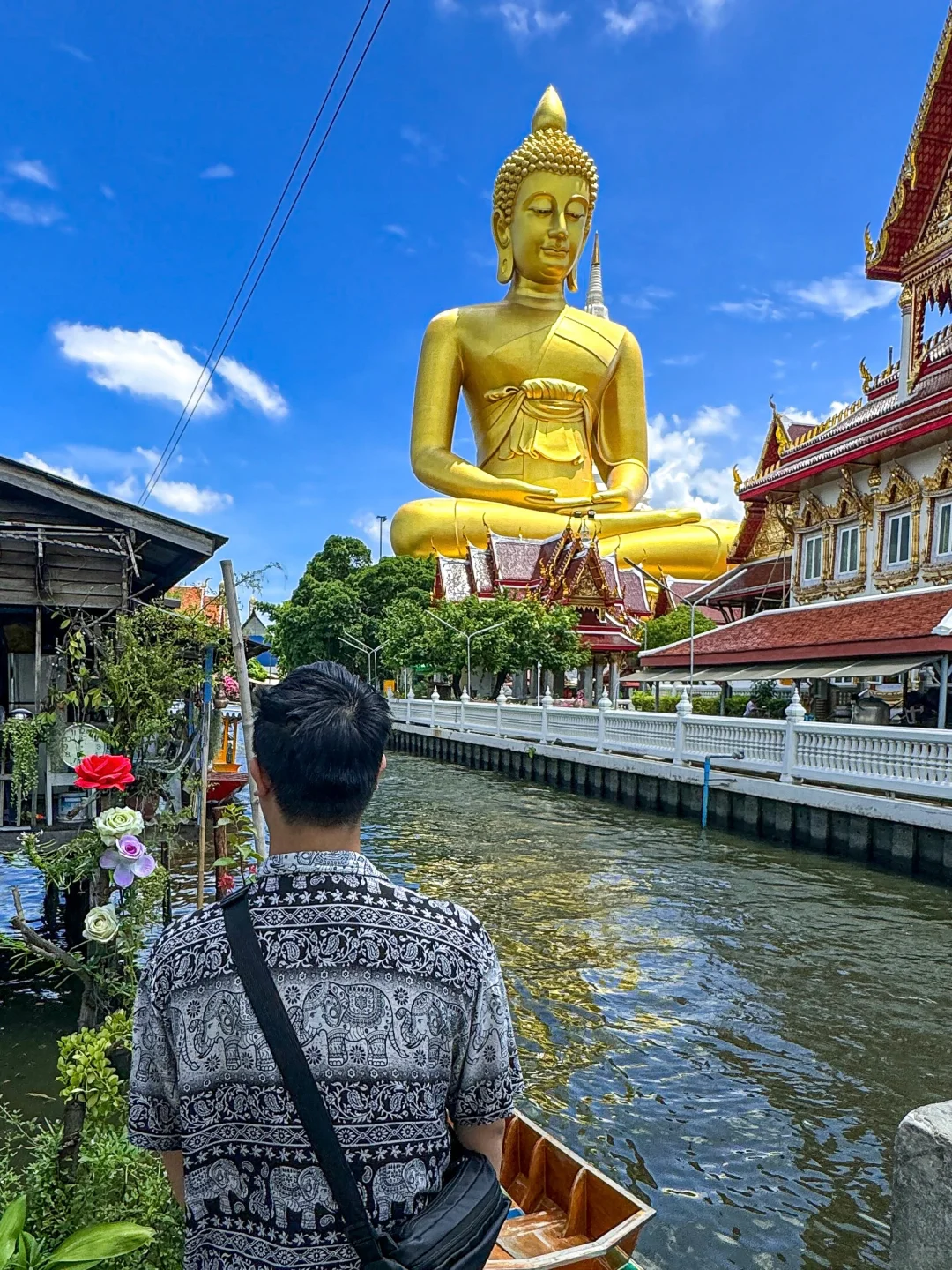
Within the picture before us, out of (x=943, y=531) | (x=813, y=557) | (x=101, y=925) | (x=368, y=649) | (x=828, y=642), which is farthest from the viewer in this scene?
(x=368, y=649)

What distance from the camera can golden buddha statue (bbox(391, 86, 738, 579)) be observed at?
32.3 meters

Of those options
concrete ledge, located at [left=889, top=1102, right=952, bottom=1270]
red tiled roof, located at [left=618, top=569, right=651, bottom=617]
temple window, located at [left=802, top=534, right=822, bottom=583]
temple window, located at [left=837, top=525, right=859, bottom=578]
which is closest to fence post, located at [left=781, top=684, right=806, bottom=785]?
temple window, located at [left=837, top=525, right=859, bottom=578]

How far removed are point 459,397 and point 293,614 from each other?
13966 millimetres

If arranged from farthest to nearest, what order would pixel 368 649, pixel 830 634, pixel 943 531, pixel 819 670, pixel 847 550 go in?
pixel 368 649 → pixel 847 550 → pixel 943 531 → pixel 830 634 → pixel 819 670

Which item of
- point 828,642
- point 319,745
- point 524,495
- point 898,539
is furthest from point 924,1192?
point 524,495

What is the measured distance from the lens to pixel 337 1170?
134cm

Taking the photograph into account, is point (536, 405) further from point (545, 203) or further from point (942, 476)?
point (942, 476)

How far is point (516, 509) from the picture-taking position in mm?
33062

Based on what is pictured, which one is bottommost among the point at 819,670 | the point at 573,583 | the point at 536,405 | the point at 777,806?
the point at 777,806

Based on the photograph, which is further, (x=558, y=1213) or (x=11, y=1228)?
(x=558, y=1213)

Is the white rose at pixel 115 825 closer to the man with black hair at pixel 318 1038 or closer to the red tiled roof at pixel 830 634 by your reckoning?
the man with black hair at pixel 318 1038

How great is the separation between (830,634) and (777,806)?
3.57 m

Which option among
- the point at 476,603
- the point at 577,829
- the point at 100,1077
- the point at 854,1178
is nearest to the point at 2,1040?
the point at 100,1077

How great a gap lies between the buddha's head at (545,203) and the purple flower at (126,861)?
31643 mm
